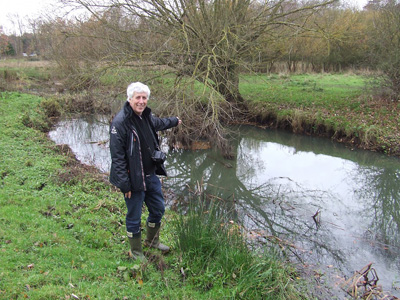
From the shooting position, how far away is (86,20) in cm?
1159

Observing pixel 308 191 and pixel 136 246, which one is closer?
pixel 136 246

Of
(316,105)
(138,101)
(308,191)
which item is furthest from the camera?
(316,105)

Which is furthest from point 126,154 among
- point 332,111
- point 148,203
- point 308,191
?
point 332,111

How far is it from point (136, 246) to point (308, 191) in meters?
5.52

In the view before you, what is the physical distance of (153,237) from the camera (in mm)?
4117

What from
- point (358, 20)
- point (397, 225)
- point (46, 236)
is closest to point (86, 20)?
point (46, 236)

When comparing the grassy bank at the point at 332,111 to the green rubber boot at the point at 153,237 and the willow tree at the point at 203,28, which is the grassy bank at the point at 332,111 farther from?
the green rubber boot at the point at 153,237

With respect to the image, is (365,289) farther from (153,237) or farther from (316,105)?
(316,105)

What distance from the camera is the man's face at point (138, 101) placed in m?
3.39

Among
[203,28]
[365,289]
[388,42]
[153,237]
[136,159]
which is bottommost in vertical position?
[365,289]

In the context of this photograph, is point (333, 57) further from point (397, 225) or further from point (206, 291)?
point (206, 291)

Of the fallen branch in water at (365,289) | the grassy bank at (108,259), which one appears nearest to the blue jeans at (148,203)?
the grassy bank at (108,259)

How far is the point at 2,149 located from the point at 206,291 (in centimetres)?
664

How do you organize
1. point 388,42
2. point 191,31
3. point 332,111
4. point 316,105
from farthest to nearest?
point 316,105, point 332,111, point 388,42, point 191,31
